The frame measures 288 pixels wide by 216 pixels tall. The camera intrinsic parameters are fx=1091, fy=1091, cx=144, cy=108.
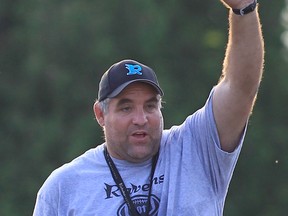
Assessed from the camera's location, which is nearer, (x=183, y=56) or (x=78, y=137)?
(x=78, y=137)

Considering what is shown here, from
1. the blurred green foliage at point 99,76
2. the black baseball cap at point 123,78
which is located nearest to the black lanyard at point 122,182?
the black baseball cap at point 123,78

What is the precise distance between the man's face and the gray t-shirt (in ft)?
0.25

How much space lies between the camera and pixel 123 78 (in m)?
5.27

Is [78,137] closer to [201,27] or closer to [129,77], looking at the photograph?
[201,27]

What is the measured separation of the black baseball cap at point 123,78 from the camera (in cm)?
524

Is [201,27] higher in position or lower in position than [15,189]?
higher

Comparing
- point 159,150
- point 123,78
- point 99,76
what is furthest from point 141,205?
point 99,76

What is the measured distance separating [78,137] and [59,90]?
785mm

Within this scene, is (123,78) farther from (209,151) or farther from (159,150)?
(209,151)

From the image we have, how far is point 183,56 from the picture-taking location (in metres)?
15.0

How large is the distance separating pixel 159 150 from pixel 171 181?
238 millimetres

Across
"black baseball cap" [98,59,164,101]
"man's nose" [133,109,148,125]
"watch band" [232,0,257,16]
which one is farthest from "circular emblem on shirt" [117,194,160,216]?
"watch band" [232,0,257,16]

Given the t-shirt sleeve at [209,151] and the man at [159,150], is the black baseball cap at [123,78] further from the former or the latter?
the t-shirt sleeve at [209,151]

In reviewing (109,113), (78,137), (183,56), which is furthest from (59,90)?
(109,113)
